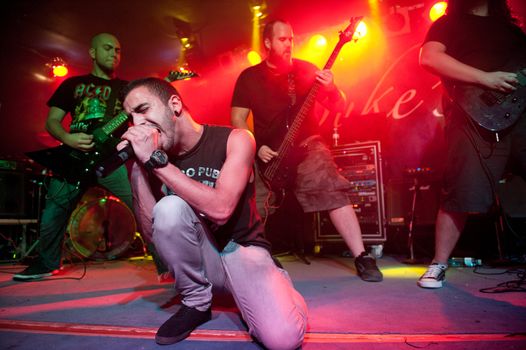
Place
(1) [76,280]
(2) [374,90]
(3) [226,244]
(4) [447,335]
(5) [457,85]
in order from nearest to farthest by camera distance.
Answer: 1. (4) [447,335]
2. (3) [226,244]
3. (5) [457,85]
4. (1) [76,280]
5. (2) [374,90]

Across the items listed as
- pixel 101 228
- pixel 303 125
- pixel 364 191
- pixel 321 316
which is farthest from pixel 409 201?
pixel 101 228

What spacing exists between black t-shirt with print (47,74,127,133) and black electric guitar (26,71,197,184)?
0.42 feet

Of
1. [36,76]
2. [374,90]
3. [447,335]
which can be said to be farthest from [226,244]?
[36,76]


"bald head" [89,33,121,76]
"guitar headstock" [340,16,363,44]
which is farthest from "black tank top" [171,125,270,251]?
"bald head" [89,33,121,76]

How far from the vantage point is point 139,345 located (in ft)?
4.85

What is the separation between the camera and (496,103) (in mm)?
2277

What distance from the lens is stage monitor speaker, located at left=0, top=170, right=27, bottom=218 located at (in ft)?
17.0

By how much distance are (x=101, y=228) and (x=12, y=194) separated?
1.49 m

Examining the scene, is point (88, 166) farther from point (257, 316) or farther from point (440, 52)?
point (440, 52)

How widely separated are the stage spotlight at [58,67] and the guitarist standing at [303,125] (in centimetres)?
656

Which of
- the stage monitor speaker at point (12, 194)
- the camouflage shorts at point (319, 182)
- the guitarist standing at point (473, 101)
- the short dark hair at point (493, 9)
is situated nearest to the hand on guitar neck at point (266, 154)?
the camouflage shorts at point (319, 182)

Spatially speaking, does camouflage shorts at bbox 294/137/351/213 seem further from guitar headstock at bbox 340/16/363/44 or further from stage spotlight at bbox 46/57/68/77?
stage spotlight at bbox 46/57/68/77

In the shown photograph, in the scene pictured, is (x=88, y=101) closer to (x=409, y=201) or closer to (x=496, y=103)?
(x=496, y=103)

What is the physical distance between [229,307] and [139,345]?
0.71 m
